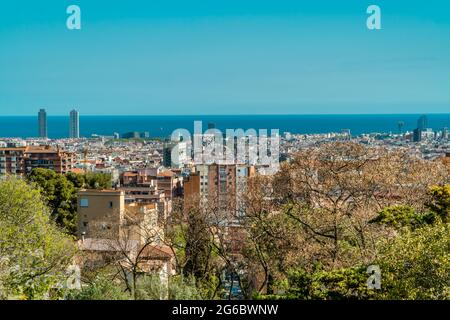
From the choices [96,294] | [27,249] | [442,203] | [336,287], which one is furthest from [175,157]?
[96,294]

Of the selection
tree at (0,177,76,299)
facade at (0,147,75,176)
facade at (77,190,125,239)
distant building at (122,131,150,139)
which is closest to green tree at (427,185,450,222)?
tree at (0,177,76,299)

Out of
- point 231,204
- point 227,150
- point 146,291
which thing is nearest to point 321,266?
point 146,291

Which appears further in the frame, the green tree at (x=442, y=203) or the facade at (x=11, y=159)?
the facade at (x=11, y=159)

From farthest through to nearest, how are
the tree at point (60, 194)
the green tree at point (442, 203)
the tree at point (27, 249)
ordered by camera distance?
1. the tree at point (60, 194)
2. the green tree at point (442, 203)
3. the tree at point (27, 249)

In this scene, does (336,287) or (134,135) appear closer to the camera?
(336,287)

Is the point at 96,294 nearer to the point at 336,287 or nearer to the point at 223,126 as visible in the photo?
the point at 336,287

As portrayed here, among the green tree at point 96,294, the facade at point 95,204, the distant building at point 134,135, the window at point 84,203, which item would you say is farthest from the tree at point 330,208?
the distant building at point 134,135

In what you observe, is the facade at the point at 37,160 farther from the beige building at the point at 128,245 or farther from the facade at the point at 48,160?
the beige building at the point at 128,245

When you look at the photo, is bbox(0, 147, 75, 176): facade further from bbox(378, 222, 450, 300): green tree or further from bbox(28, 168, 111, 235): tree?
bbox(378, 222, 450, 300): green tree
